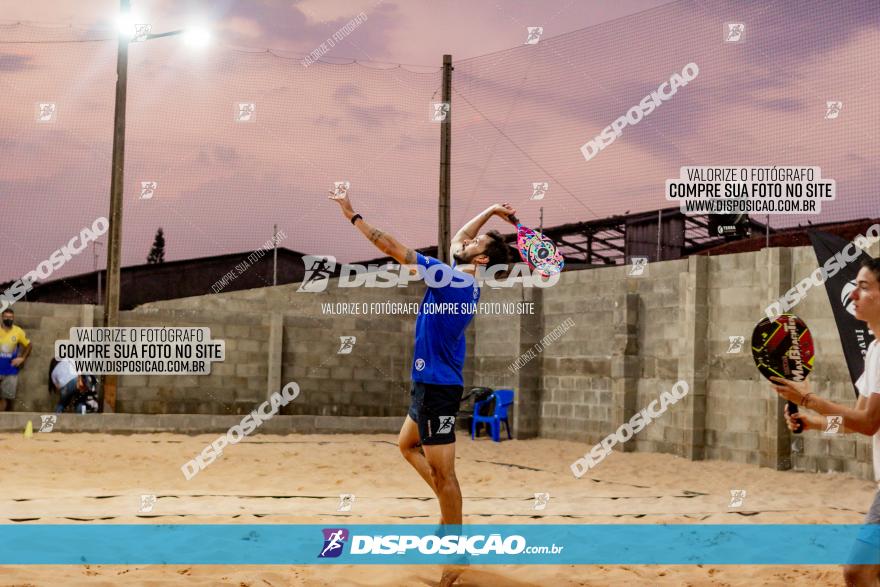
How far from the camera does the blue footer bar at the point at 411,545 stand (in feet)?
18.7

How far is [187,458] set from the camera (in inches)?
476

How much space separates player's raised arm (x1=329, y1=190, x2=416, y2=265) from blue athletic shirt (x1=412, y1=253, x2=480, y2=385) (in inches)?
10.0

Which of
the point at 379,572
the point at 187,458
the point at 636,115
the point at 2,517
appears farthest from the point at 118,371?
the point at 379,572

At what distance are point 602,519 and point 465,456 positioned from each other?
5419 millimetres

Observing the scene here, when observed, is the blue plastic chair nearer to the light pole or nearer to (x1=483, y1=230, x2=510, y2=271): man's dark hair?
the light pole

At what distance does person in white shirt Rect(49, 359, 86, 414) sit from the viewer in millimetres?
14391

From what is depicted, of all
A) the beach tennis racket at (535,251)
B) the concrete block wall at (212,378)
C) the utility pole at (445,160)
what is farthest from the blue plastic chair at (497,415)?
the beach tennis racket at (535,251)

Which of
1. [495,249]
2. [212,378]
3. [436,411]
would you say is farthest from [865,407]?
[212,378]

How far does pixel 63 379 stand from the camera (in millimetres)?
14391

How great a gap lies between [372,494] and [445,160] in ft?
28.9

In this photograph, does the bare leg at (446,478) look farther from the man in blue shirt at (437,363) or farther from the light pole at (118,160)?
the light pole at (118,160)

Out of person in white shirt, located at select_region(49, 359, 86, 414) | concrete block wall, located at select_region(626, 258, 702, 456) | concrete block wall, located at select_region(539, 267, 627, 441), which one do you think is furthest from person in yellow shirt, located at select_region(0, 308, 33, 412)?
concrete block wall, located at select_region(626, 258, 702, 456)

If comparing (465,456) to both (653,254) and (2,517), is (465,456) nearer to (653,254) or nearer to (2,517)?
(2,517)

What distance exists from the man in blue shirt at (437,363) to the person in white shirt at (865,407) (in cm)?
235
